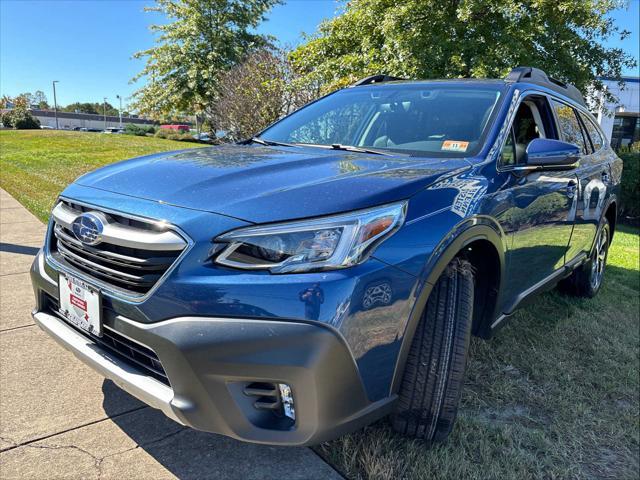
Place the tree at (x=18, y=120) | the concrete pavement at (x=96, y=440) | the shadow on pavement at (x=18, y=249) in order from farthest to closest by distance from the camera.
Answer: the tree at (x=18, y=120)
the shadow on pavement at (x=18, y=249)
the concrete pavement at (x=96, y=440)

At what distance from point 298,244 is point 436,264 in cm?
59

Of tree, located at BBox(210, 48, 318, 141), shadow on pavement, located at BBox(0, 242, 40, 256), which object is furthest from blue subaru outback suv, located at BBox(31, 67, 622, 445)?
tree, located at BBox(210, 48, 318, 141)

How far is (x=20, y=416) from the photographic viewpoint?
7.98 feet

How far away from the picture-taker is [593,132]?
15.0 feet

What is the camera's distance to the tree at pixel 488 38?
9.39 metres

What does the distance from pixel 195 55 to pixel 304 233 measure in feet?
91.2

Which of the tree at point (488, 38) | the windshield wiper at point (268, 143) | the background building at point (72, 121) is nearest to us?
the windshield wiper at point (268, 143)

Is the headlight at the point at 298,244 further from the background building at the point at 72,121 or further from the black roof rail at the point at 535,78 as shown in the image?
the background building at the point at 72,121

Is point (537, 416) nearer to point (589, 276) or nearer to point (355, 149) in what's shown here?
point (355, 149)

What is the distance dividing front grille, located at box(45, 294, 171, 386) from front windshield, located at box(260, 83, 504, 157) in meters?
1.65

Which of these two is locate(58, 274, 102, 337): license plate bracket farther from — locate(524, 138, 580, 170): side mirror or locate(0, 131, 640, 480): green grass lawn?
locate(524, 138, 580, 170): side mirror

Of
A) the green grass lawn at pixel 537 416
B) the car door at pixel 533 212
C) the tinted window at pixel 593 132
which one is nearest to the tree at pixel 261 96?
the tinted window at pixel 593 132

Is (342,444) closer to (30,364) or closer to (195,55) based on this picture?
(30,364)

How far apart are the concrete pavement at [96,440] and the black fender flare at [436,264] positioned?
0.63 metres
